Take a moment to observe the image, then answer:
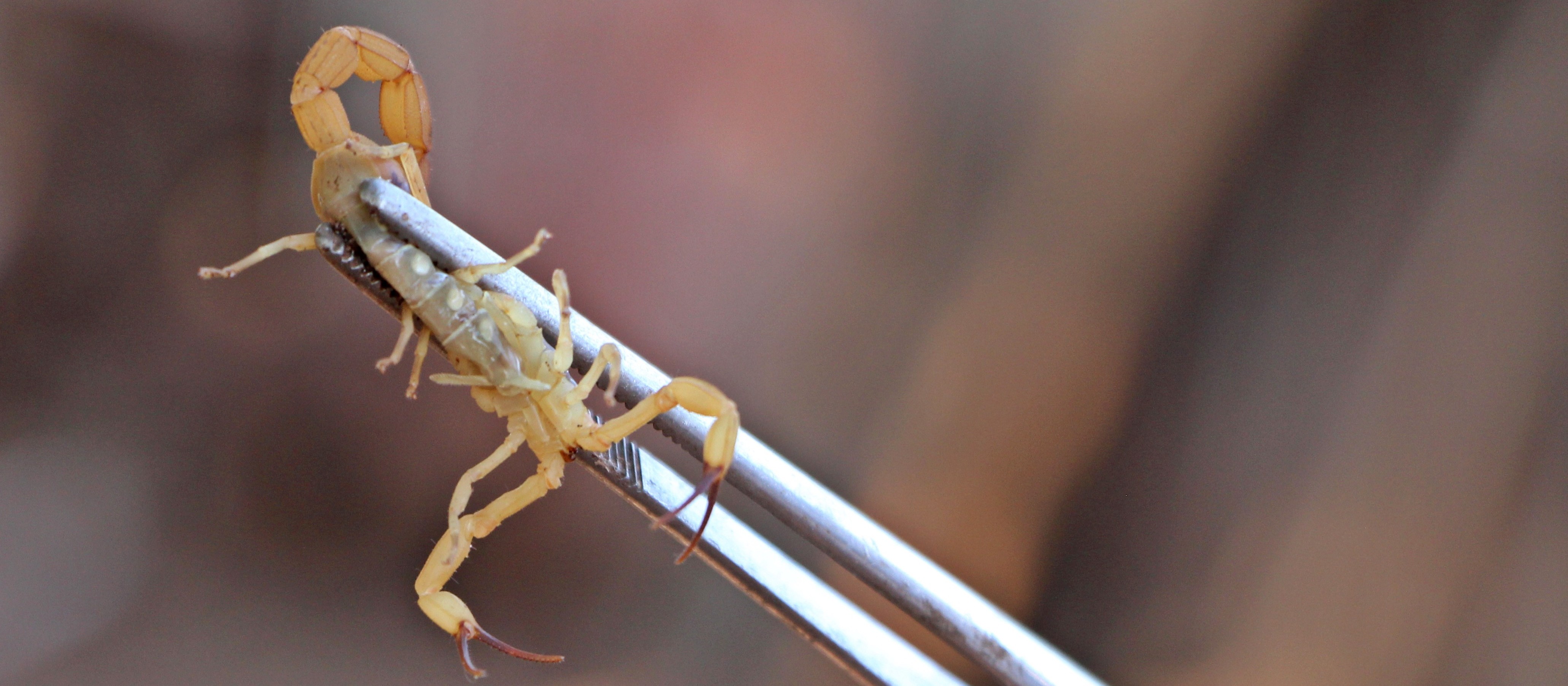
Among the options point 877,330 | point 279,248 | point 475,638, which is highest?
point 279,248

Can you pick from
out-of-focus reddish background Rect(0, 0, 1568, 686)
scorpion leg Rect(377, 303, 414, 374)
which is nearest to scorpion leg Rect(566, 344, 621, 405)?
scorpion leg Rect(377, 303, 414, 374)

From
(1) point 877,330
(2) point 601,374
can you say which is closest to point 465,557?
(2) point 601,374

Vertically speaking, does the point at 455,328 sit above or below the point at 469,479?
above

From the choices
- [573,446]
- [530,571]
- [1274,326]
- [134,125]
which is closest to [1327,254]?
[1274,326]

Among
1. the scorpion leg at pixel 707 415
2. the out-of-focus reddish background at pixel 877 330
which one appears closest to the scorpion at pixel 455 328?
the scorpion leg at pixel 707 415

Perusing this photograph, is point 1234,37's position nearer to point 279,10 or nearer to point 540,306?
point 540,306

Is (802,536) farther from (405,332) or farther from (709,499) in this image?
(405,332)

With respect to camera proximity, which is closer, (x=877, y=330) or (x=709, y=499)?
(x=709, y=499)
